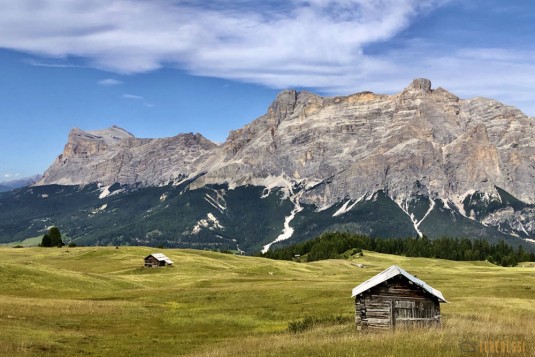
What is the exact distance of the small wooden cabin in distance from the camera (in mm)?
40781

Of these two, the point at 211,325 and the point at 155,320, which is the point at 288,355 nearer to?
the point at 211,325

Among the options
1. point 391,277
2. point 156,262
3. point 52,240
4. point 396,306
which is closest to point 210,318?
point 396,306

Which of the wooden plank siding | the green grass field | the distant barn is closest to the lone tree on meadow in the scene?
the distant barn

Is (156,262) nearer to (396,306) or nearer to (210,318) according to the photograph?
(210,318)

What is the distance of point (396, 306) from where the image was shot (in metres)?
41.2

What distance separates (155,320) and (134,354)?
17051mm

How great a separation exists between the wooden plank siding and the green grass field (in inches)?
72.1

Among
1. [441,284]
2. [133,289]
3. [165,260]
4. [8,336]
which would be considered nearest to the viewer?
[8,336]

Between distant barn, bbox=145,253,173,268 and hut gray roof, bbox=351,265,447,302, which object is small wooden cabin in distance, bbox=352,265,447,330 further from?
distant barn, bbox=145,253,173,268

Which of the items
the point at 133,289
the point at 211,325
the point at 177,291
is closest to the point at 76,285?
the point at 133,289

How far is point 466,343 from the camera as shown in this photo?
2823 centimetres

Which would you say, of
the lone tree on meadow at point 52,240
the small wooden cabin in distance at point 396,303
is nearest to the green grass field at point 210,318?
the small wooden cabin in distance at point 396,303

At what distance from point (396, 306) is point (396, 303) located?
0.74 feet

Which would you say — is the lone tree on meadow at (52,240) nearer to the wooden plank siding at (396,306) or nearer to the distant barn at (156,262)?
the distant barn at (156,262)
